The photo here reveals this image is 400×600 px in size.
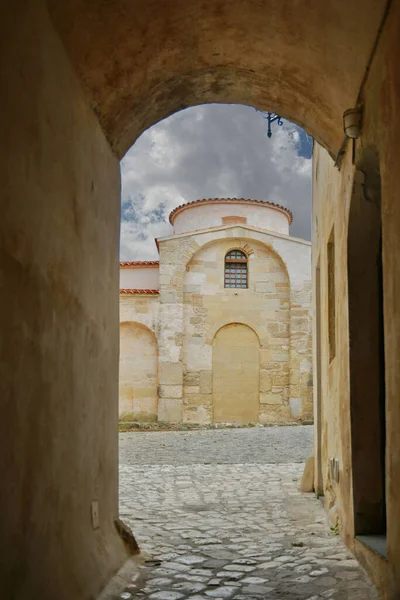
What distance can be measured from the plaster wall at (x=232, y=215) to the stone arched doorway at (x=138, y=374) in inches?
265

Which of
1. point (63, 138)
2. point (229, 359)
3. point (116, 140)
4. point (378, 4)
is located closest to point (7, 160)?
point (63, 138)

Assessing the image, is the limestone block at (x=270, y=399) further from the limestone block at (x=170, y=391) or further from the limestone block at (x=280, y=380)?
the limestone block at (x=170, y=391)

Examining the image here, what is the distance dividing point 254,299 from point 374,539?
19.1m

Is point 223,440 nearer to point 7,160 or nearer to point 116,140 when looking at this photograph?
point 116,140

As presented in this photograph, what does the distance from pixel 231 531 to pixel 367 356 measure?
8.22 ft

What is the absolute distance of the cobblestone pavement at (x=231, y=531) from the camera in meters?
4.90

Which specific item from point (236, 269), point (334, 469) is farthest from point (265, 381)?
point (334, 469)

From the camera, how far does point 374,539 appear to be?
526 centimetres

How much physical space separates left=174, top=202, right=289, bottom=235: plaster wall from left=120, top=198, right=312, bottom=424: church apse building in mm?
4256

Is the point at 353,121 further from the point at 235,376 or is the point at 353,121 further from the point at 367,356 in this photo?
the point at 235,376

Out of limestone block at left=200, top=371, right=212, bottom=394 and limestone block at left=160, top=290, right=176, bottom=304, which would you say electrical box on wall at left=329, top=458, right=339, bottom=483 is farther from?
limestone block at left=160, top=290, right=176, bottom=304

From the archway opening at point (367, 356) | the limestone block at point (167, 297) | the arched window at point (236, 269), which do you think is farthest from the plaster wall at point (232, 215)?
the archway opening at point (367, 356)

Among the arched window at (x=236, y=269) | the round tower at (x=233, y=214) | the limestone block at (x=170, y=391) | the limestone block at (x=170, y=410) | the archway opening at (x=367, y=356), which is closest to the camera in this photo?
the archway opening at (x=367, y=356)

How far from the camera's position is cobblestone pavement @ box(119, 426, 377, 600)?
4898mm
